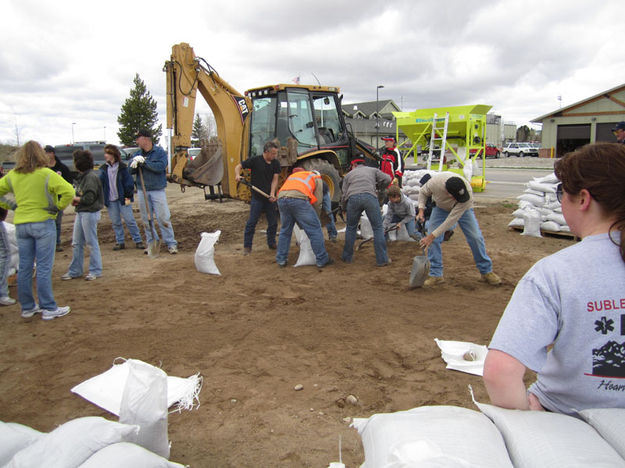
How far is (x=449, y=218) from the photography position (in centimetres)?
481

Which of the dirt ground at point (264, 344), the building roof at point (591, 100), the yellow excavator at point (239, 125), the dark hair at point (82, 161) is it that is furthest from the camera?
the building roof at point (591, 100)

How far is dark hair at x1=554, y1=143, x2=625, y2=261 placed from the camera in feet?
4.02

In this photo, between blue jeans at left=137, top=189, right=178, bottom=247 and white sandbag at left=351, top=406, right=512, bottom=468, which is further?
blue jeans at left=137, top=189, right=178, bottom=247

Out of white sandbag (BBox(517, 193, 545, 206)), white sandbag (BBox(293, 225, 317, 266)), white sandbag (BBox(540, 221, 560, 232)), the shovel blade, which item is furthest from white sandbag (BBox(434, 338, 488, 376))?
white sandbag (BBox(517, 193, 545, 206))

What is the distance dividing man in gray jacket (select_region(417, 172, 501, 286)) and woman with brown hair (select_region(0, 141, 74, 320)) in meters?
3.68

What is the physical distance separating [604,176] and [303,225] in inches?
191

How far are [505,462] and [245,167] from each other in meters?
6.11

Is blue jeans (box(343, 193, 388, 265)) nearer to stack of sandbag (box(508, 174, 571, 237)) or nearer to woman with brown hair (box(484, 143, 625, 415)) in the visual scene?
stack of sandbag (box(508, 174, 571, 237))

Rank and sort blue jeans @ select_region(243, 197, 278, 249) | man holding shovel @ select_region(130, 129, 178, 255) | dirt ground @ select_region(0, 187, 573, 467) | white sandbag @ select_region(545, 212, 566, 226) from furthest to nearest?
1. white sandbag @ select_region(545, 212, 566, 226)
2. blue jeans @ select_region(243, 197, 278, 249)
3. man holding shovel @ select_region(130, 129, 178, 255)
4. dirt ground @ select_region(0, 187, 573, 467)

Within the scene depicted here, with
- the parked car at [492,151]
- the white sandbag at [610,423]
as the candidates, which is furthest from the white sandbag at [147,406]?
the parked car at [492,151]

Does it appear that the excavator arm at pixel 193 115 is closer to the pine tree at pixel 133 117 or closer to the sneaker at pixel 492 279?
the sneaker at pixel 492 279

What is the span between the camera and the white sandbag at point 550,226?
23.8 ft

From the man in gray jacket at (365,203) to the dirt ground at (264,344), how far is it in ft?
1.13

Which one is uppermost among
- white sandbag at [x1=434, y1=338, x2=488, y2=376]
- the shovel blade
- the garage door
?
the garage door
